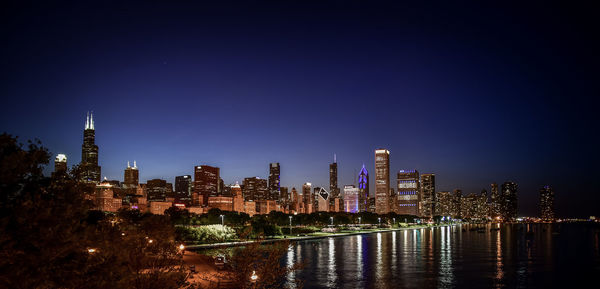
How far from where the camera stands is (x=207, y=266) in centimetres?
4806

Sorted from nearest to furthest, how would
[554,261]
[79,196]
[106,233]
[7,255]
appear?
[7,255]
[79,196]
[106,233]
[554,261]

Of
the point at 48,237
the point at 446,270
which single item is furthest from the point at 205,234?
the point at 48,237

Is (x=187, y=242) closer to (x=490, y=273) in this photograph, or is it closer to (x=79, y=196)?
(x=490, y=273)

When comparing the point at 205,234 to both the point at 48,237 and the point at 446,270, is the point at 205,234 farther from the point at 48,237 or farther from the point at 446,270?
the point at 48,237

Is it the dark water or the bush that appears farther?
the bush

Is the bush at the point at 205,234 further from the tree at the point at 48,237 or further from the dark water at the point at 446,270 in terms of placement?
the tree at the point at 48,237

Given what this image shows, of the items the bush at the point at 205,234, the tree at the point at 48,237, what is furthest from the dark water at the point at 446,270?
the tree at the point at 48,237

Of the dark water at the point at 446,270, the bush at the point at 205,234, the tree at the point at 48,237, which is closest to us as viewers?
the tree at the point at 48,237

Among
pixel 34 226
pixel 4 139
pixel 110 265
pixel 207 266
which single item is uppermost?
pixel 4 139

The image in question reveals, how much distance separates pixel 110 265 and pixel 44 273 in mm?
2333

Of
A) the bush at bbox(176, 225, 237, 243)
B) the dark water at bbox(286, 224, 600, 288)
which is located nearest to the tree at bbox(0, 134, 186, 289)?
the dark water at bbox(286, 224, 600, 288)

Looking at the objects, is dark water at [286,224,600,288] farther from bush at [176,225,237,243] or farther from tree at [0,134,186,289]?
tree at [0,134,186,289]

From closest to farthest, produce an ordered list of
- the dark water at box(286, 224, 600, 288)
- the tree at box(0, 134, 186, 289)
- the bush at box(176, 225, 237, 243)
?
the tree at box(0, 134, 186, 289) → the dark water at box(286, 224, 600, 288) → the bush at box(176, 225, 237, 243)

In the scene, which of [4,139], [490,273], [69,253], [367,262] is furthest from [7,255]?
[367,262]
